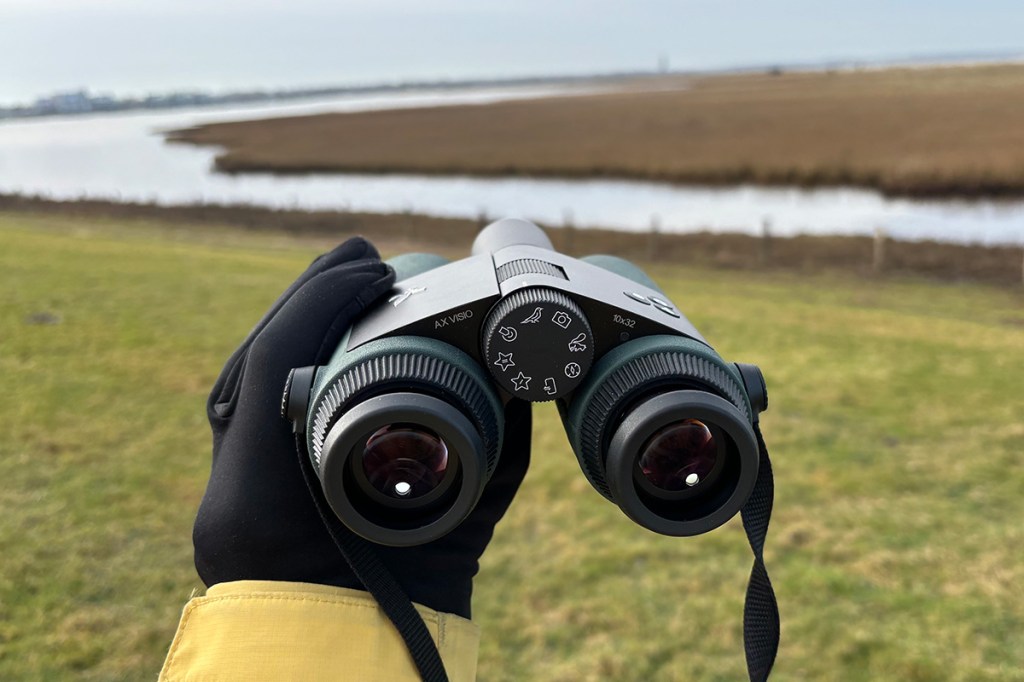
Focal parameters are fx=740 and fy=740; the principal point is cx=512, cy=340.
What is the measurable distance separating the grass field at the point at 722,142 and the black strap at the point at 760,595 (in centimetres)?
2387

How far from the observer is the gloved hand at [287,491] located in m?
1.22

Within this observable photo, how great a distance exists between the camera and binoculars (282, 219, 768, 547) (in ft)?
3.18

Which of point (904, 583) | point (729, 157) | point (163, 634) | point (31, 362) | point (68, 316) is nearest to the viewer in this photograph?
point (163, 634)

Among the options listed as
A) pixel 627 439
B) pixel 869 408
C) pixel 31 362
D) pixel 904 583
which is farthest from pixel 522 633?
pixel 31 362

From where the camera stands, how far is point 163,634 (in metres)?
2.53

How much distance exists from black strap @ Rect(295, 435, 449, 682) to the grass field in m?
24.3

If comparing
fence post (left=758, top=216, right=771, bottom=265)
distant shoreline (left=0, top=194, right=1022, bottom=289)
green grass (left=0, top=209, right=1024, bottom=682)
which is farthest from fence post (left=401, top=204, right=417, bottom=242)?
green grass (left=0, top=209, right=1024, bottom=682)

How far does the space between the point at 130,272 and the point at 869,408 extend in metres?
7.21

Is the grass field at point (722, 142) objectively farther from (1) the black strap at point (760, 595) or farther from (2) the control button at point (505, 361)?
(2) the control button at point (505, 361)

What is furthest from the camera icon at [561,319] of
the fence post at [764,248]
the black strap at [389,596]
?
the fence post at [764,248]

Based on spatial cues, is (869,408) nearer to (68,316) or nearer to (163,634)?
(163,634)

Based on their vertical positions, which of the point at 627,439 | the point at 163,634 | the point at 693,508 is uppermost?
the point at 627,439

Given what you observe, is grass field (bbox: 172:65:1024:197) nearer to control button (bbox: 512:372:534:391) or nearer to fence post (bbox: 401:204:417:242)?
fence post (bbox: 401:204:417:242)

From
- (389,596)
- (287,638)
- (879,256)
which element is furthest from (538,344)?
(879,256)
